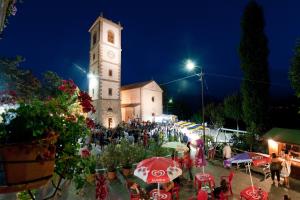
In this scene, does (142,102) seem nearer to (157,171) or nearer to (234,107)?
(234,107)

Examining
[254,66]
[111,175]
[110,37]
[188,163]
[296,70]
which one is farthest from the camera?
[110,37]

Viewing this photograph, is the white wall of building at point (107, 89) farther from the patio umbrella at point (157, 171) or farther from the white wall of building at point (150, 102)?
the patio umbrella at point (157, 171)

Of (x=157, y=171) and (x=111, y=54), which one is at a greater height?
(x=111, y=54)

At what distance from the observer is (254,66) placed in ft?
71.9

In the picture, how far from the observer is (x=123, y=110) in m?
44.4

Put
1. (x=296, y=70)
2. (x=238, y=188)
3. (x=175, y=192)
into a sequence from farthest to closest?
(x=296, y=70), (x=238, y=188), (x=175, y=192)

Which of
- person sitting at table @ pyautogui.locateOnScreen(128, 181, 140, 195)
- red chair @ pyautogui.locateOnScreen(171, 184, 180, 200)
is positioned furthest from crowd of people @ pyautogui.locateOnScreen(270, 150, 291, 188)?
person sitting at table @ pyautogui.locateOnScreen(128, 181, 140, 195)

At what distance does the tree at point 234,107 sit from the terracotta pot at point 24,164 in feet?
94.4

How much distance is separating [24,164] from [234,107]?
2945cm

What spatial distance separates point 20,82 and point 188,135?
16049 mm

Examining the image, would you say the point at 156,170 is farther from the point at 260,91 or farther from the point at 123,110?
the point at 123,110

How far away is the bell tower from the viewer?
3550cm

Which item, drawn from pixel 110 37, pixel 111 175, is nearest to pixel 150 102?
pixel 110 37

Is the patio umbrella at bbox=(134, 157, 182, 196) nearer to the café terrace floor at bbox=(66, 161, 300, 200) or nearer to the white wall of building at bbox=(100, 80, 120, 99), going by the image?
the café terrace floor at bbox=(66, 161, 300, 200)
